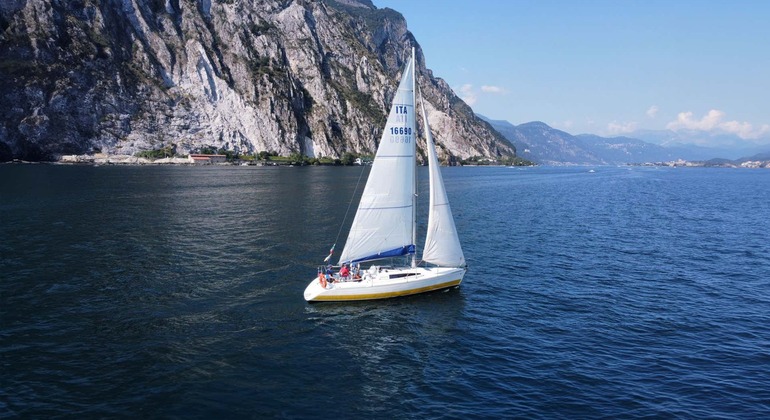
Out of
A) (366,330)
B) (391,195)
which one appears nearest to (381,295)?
(366,330)

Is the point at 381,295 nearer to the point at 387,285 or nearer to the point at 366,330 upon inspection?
the point at 387,285

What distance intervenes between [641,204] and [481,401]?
100 m

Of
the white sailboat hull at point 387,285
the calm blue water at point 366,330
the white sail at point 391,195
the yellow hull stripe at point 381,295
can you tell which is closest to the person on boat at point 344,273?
the white sailboat hull at point 387,285

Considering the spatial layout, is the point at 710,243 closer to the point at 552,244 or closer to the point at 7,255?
the point at 552,244

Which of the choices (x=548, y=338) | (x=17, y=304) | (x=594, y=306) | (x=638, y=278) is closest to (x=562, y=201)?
(x=638, y=278)

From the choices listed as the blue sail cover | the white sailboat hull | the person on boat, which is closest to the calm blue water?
the white sailboat hull

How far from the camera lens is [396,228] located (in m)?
38.2

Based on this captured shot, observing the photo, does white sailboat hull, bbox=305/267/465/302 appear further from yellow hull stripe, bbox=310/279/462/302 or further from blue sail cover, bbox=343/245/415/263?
blue sail cover, bbox=343/245/415/263

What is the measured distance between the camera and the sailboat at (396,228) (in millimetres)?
35719

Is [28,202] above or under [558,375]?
above

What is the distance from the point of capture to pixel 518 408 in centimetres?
2259

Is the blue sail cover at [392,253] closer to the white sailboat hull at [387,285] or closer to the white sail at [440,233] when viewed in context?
the white sailboat hull at [387,285]

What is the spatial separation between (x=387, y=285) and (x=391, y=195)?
6.83 m

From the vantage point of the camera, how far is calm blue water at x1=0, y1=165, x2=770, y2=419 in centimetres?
2286
